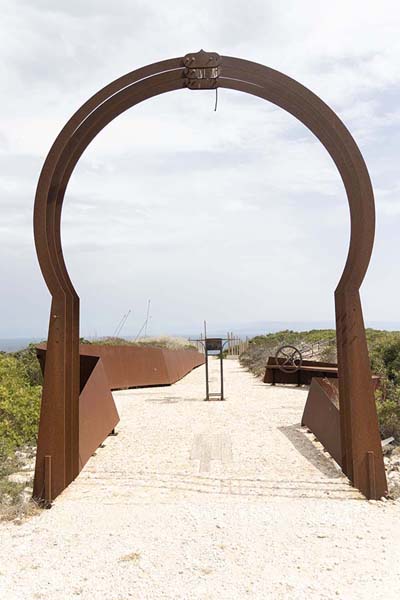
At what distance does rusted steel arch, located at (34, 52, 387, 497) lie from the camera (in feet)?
15.7

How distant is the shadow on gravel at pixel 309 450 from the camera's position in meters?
5.46

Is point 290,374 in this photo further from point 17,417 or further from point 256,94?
point 256,94

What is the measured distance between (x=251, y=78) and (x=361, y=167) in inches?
55.8

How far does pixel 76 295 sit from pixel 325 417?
328 centimetres

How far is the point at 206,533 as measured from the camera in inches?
148

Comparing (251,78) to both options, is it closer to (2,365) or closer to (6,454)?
(6,454)

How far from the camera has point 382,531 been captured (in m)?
3.80

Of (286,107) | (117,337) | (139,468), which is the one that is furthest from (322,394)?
(117,337)

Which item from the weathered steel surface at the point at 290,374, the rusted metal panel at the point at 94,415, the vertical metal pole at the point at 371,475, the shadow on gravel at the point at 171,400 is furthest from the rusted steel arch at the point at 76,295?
the weathered steel surface at the point at 290,374

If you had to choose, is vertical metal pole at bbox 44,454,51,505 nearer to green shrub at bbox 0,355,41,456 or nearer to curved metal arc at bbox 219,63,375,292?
green shrub at bbox 0,355,41,456

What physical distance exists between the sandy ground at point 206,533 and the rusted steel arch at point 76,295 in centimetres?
40

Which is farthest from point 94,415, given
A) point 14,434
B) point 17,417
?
point 17,417

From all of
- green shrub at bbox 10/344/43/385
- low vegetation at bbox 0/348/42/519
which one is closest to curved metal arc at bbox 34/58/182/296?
low vegetation at bbox 0/348/42/519

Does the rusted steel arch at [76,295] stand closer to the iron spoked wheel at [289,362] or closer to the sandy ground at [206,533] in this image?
the sandy ground at [206,533]
